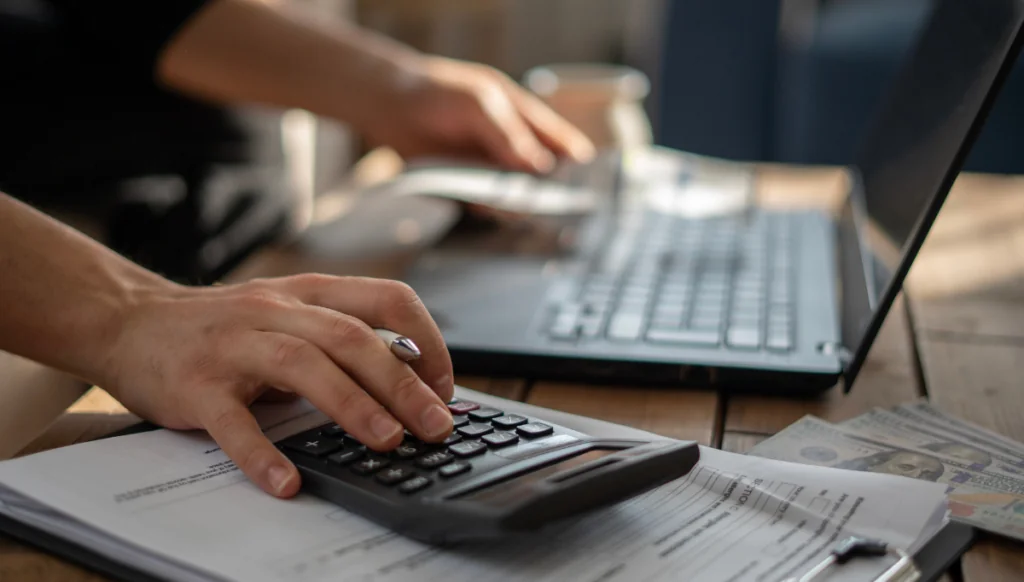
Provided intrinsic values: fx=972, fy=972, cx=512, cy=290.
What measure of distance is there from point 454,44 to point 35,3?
2.39 m

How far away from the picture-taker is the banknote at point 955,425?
1.82ft

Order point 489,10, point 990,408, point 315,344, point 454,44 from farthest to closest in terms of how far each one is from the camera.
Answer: point 454,44
point 489,10
point 990,408
point 315,344

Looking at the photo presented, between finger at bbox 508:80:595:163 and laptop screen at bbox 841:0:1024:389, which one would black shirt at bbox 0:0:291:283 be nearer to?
finger at bbox 508:80:595:163

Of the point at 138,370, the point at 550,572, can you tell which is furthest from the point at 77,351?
the point at 550,572

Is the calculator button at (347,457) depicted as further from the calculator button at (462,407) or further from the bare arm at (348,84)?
the bare arm at (348,84)

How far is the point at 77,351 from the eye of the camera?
1.83 feet

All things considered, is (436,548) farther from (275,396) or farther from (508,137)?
(508,137)

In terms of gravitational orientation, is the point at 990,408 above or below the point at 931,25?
below

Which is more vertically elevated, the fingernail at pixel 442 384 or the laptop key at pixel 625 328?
the laptop key at pixel 625 328

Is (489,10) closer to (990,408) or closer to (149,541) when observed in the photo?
(990,408)

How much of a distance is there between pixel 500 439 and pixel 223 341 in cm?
16

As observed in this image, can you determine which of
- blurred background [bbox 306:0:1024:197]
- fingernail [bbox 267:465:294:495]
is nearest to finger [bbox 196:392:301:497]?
fingernail [bbox 267:465:294:495]

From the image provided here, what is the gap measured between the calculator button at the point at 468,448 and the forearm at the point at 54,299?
229 mm

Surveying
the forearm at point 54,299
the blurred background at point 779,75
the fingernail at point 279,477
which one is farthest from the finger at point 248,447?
the blurred background at point 779,75
